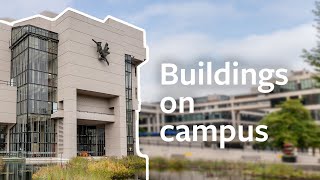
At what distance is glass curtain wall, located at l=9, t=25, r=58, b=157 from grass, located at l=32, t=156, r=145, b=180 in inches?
41.3

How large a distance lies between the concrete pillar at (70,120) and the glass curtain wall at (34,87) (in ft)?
0.83

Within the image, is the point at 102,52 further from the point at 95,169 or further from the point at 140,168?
the point at 140,168

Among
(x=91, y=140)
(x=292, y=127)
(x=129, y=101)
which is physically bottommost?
(x=91, y=140)

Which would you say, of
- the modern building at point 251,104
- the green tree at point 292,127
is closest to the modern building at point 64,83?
the modern building at point 251,104

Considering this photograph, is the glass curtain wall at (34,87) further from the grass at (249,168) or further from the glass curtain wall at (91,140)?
the grass at (249,168)

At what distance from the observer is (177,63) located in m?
3.40

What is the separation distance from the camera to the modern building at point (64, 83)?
248 inches

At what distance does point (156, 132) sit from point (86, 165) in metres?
2.18

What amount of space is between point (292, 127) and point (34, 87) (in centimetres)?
498

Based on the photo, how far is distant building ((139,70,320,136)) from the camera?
2.45m

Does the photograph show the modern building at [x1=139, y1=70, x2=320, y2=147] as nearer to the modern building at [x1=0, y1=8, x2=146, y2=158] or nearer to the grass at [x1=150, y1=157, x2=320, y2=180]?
the grass at [x1=150, y1=157, x2=320, y2=180]

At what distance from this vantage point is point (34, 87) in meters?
6.58

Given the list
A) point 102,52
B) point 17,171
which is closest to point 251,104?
point 17,171

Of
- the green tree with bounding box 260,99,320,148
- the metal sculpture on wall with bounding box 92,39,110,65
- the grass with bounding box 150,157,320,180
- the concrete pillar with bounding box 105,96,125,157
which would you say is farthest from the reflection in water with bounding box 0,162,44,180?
the green tree with bounding box 260,99,320,148
